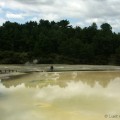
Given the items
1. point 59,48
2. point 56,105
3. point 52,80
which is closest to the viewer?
point 56,105

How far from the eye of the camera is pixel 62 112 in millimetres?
20891

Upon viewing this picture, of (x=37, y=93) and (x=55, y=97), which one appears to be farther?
(x=37, y=93)

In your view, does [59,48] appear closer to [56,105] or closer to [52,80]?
[52,80]

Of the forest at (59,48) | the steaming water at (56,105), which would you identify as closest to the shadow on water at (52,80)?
A: the steaming water at (56,105)

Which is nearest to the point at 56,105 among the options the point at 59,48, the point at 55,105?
the point at 55,105

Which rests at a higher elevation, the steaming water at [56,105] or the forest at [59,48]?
the forest at [59,48]

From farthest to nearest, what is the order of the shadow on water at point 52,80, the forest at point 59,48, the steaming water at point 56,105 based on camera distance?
1. the forest at point 59,48
2. the shadow on water at point 52,80
3. the steaming water at point 56,105

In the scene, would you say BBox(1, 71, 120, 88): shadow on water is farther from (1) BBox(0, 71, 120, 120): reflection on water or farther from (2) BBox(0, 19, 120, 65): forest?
(2) BBox(0, 19, 120, 65): forest

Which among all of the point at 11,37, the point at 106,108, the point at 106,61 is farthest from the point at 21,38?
the point at 106,108

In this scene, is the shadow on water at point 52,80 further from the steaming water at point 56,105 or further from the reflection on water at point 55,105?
the steaming water at point 56,105

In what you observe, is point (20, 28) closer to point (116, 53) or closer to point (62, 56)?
point (62, 56)

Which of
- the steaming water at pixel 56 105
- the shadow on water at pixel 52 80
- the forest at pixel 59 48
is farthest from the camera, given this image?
the forest at pixel 59 48

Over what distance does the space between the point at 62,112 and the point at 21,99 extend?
610 cm

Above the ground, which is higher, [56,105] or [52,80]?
[52,80]
